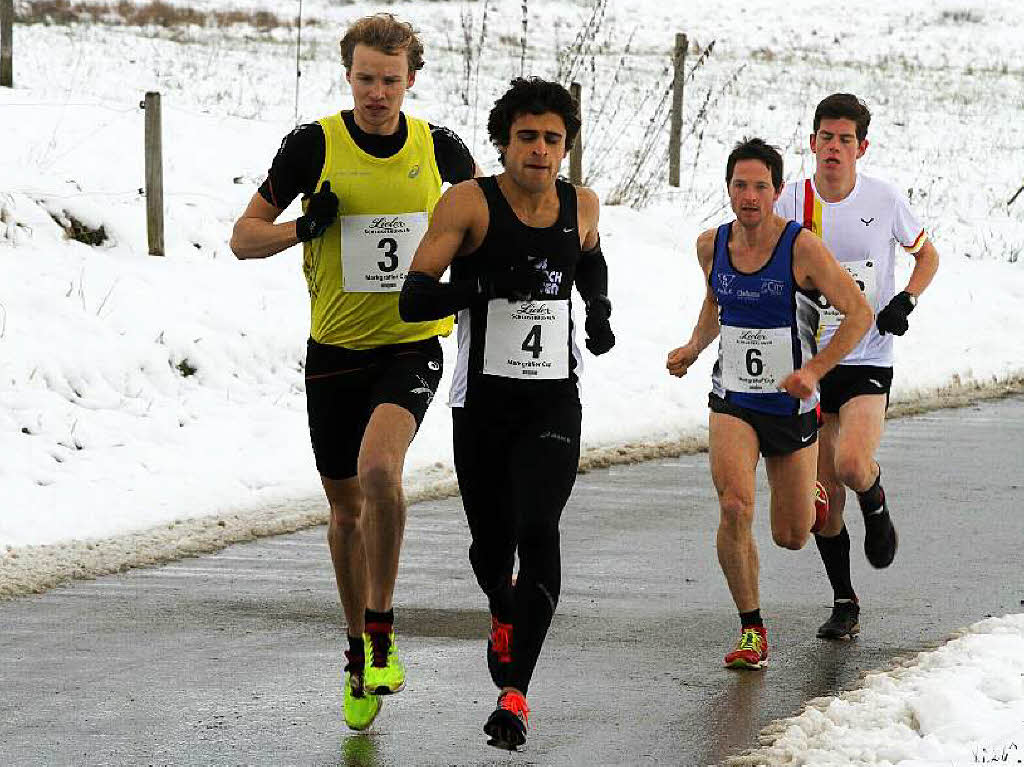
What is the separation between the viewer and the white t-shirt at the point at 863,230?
299 inches

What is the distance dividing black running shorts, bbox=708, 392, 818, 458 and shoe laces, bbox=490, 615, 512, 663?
5.07ft

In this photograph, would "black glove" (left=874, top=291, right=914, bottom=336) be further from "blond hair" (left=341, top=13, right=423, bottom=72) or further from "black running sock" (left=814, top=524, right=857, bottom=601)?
"blond hair" (left=341, top=13, right=423, bottom=72)

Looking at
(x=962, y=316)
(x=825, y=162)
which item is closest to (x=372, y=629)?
(x=825, y=162)

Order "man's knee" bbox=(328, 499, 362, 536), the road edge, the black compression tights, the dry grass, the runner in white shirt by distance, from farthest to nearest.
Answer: the dry grass → the road edge → the runner in white shirt → "man's knee" bbox=(328, 499, 362, 536) → the black compression tights

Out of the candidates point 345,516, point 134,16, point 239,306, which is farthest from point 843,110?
point 134,16

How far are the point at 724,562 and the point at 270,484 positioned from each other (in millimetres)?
4235

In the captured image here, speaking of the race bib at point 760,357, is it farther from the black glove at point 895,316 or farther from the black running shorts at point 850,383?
the black running shorts at point 850,383

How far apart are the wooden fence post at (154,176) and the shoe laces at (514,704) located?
943 cm

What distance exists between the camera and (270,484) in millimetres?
10484

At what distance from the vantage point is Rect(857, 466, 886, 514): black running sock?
7.51m

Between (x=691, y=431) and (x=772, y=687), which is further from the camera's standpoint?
(x=691, y=431)

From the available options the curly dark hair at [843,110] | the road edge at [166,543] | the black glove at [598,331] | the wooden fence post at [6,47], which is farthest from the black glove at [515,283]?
the wooden fence post at [6,47]

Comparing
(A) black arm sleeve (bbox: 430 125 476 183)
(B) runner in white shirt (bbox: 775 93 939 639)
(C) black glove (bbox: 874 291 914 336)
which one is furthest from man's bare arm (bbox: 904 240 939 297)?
(A) black arm sleeve (bbox: 430 125 476 183)

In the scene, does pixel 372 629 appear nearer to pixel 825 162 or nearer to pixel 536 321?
pixel 536 321
